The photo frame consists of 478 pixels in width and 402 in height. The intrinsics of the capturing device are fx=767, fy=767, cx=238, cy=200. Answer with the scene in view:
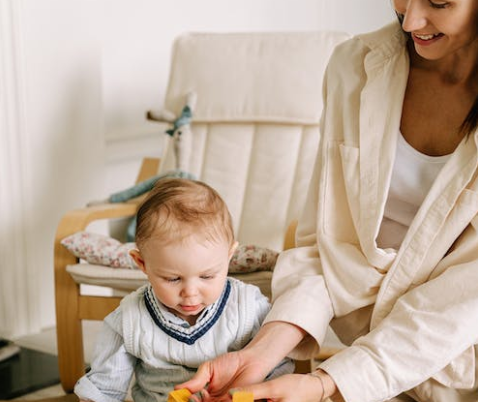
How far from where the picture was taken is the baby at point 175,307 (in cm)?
132

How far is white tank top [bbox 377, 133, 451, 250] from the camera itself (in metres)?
1.47

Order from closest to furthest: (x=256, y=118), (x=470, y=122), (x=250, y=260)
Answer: (x=470, y=122) → (x=250, y=260) → (x=256, y=118)

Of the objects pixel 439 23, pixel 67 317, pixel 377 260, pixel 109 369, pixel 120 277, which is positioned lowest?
pixel 67 317

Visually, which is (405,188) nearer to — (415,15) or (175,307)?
(415,15)

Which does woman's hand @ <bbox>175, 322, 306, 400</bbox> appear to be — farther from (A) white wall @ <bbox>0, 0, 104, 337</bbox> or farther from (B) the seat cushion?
(A) white wall @ <bbox>0, 0, 104, 337</bbox>

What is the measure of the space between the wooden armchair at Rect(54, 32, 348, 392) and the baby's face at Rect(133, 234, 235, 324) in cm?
103

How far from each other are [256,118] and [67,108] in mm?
736

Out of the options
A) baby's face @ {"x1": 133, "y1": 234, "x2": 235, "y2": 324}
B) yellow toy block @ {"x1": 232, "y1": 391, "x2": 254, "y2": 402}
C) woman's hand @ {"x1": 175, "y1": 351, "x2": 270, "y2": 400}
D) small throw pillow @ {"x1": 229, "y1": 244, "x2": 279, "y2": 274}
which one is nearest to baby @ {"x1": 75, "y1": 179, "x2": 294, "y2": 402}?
baby's face @ {"x1": 133, "y1": 234, "x2": 235, "y2": 324}

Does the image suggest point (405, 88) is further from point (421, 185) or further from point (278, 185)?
point (278, 185)

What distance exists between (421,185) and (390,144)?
0.10 meters

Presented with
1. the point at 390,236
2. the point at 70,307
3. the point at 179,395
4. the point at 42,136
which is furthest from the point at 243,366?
the point at 42,136

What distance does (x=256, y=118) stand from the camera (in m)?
2.50

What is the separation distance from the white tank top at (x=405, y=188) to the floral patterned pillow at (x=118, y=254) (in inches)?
19.8

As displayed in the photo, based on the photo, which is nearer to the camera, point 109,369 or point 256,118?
point 109,369
